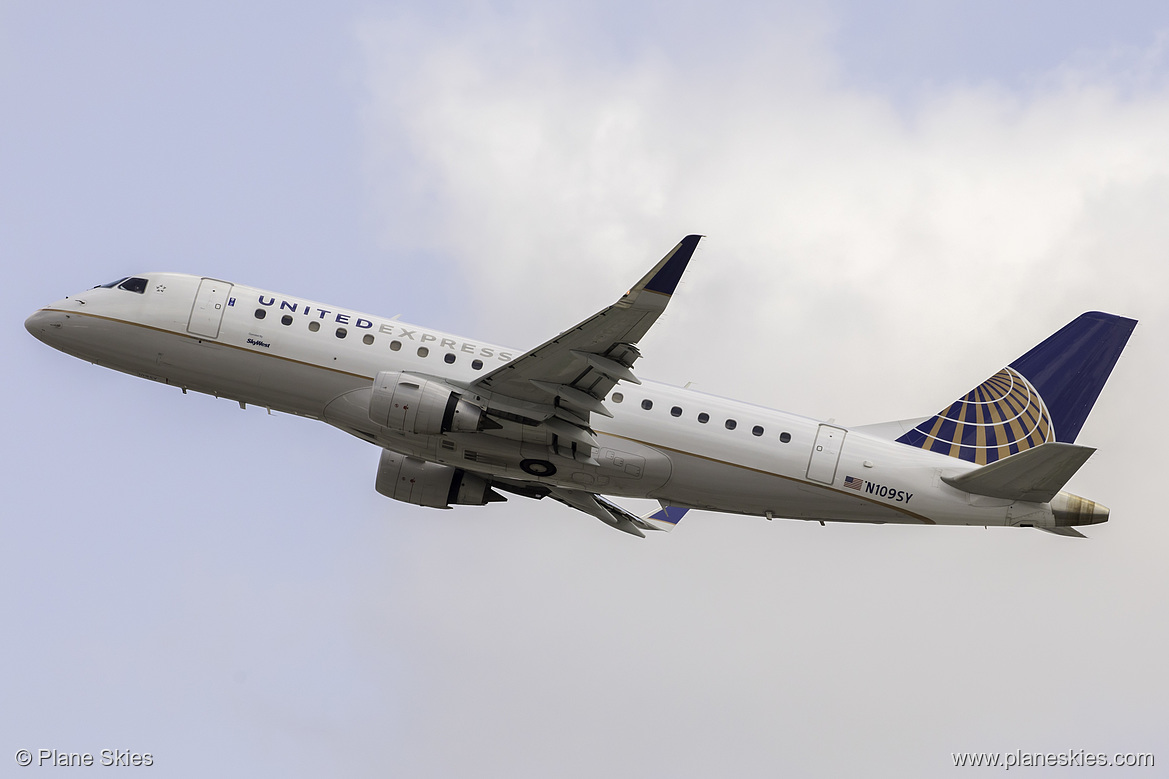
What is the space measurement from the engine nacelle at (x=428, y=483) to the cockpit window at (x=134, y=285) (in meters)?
8.77

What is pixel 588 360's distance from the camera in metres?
29.1

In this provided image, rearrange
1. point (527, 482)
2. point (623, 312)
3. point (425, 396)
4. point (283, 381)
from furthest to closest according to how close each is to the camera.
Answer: point (527, 482), point (283, 381), point (425, 396), point (623, 312)

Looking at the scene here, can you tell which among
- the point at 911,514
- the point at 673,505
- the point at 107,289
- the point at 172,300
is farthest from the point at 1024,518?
the point at 107,289

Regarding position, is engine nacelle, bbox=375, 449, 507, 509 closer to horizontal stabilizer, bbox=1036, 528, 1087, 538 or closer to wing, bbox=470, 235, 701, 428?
wing, bbox=470, 235, 701, 428

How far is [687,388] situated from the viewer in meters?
33.8

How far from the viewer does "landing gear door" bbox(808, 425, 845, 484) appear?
3231cm

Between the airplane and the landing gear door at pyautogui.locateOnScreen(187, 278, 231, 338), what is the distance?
0.06 meters

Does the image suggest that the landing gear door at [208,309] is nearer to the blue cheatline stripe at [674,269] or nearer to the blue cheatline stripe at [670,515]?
the blue cheatline stripe at [674,269]

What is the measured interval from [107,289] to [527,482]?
1391 centimetres

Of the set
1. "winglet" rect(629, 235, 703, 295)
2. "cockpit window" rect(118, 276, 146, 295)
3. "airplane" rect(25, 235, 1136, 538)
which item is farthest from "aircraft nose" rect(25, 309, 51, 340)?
"winglet" rect(629, 235, 703, 295)

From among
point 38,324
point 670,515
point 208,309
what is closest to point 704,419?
point 670,515

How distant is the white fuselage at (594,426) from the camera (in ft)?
106

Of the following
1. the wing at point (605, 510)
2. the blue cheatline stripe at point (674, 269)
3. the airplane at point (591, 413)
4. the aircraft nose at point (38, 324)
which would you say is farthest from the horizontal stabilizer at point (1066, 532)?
the aircraft nose at point (38, 324)

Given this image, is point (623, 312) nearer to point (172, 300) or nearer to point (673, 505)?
point (673, 505)
